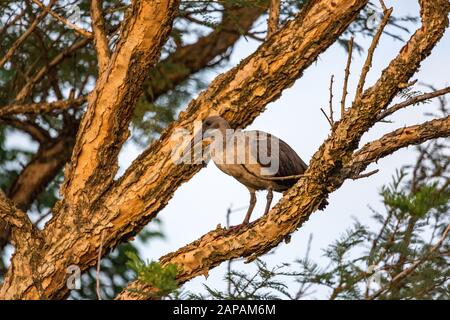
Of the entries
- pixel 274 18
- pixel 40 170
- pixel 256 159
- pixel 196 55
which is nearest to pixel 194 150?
pixel 256 159

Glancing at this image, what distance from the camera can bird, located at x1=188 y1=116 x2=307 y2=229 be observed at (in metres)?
6.32

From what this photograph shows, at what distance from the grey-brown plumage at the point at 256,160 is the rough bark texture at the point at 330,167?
79 centimetres

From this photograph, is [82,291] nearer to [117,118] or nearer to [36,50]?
[36,50]

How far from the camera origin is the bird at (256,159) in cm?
632

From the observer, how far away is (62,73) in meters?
9.59

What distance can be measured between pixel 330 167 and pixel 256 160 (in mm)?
1494

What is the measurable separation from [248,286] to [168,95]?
17.7ft

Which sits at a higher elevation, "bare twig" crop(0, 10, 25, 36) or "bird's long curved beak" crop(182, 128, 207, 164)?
"bare twig" crop(0, 10, 25, 36)

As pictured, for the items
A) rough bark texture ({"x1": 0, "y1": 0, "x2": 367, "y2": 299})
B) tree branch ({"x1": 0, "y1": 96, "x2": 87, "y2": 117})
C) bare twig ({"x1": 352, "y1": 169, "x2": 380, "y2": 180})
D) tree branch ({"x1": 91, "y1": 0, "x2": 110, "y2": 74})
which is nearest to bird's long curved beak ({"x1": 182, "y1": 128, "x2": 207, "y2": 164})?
rough bark texture ({"x1": 0, "y1": 0, "x2": 367, "y2": 299})

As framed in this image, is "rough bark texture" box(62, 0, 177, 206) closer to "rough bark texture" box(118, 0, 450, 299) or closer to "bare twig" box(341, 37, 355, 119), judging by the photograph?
"rough bark texture" box(118, 0, 450, 299)

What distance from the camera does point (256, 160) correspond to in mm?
6387
